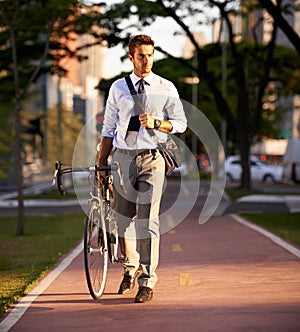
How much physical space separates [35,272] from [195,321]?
14.5 feet

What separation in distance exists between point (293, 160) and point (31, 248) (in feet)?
135

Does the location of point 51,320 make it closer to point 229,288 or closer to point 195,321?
point 195,321

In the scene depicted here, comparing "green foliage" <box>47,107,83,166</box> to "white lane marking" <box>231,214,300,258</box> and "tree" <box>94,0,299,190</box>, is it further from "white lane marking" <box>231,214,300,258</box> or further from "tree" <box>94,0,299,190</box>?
"white lane marking" <box>231,214,300,258</box>

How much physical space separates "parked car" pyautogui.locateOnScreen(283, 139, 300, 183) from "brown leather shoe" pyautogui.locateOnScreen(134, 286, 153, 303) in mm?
47538

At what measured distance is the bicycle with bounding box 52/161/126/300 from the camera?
9.18 m

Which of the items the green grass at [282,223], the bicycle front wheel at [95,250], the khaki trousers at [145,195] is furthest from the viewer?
the green grass at [282,223]

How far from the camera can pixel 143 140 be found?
9.37 meters

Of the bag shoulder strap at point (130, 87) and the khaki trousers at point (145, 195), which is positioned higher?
the bag shoulder strap at point (130, 87)

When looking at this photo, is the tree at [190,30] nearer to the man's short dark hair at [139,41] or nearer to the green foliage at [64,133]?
the man's short dark hair at [139,41]

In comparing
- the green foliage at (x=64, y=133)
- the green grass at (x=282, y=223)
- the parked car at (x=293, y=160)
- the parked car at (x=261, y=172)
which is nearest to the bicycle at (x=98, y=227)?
the green grass at (x=282, y=223)

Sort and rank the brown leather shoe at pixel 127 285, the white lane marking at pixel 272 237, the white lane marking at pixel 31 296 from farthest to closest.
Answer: the white lane marking at pixel 272 237 < the brown leather shoe at pixel 127 285 < the white lane marking at pixel 31 296

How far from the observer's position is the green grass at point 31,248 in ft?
35.7

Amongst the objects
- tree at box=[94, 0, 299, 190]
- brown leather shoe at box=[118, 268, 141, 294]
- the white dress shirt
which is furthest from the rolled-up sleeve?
tree at box=[94, 0, 299, 190]

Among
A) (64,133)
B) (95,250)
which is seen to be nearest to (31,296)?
(95,250)
